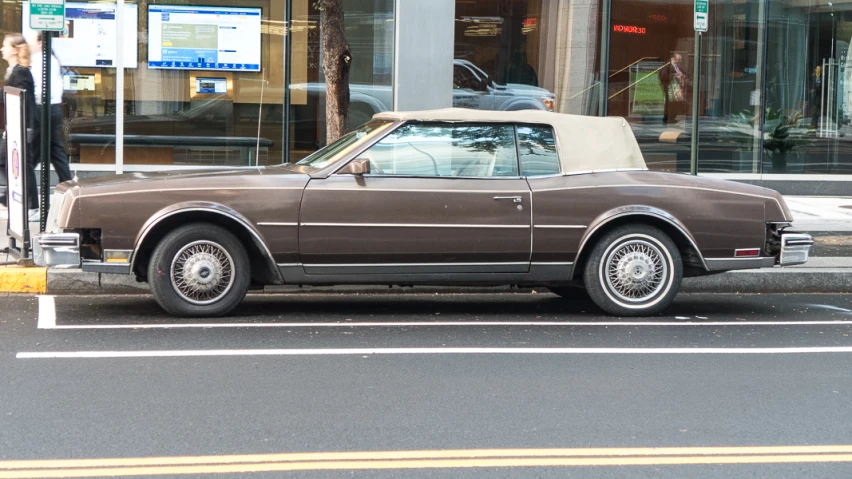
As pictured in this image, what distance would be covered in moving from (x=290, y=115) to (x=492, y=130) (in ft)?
24.9

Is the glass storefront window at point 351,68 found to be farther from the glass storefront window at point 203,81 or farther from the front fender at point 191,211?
the front fender at point 191,211

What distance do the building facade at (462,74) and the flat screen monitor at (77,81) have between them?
30mm

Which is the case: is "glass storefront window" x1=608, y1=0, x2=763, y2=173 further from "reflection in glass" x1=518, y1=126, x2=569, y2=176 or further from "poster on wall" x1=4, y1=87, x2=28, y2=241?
"poster on wall" x1=4, y1=87, x2=28, y2=241

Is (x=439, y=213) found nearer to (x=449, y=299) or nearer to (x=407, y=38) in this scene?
(x=449, y=299)

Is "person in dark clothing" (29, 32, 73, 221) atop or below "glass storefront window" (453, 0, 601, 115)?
below

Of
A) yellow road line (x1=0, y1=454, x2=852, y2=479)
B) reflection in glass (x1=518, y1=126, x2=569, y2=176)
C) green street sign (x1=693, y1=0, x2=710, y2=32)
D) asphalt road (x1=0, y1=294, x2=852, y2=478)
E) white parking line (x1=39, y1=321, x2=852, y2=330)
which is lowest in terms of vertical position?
yellow road line (x1=0, y1=454, x2=852, y2=479)

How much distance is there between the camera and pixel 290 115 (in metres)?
15.1

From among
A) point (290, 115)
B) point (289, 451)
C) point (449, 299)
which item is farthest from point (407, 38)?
point (289, 451)

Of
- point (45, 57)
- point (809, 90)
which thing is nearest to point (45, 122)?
point (45, 57)

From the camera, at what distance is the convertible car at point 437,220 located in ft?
24.5

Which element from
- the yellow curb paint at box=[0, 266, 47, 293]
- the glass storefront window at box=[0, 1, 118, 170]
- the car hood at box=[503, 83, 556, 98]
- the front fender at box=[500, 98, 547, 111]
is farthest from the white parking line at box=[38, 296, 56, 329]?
the car hood at box=[503, 83, 556, 98]

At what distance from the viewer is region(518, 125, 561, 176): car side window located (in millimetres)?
7977

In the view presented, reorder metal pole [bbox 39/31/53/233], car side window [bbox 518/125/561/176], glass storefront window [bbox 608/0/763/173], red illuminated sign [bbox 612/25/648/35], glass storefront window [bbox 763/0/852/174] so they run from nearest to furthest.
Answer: car side window [bbox 518/125/561/176] → metal pole [bbox 39/31/53/233] → red illuminated sign [bbox 612/25/648/35] → glass storefront window [bbox 608/0/763/173] → glass storefront window [bbox 763/0/852/174]

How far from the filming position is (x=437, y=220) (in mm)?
7691
